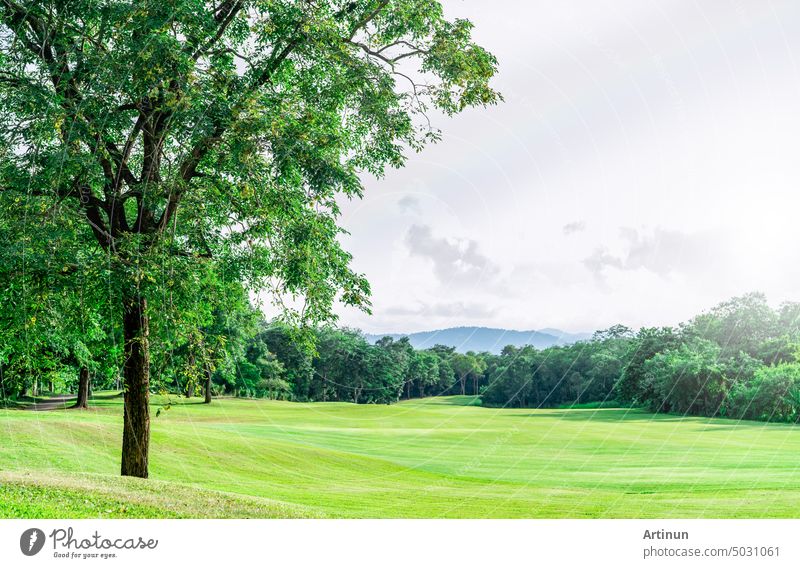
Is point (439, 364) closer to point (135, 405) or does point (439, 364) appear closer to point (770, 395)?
point (135, 405)

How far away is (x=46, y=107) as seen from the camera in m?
13.9

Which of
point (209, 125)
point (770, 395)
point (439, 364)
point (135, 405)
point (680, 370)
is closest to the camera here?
point (209, 125)

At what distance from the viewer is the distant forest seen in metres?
16.5

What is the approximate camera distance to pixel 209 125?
14031 mm

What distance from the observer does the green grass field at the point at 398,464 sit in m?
14.6

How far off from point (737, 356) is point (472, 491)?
2737 centimetres

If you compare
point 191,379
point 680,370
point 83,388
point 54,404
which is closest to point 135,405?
point 191,379

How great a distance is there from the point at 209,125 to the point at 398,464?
792 inches

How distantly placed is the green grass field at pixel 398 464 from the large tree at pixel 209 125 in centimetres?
394

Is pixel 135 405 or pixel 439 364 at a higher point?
pixel 439 364

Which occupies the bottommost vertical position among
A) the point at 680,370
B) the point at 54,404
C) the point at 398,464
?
the point at 398,464

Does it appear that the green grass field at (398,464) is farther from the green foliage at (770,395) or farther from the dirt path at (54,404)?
the dirt path at (54,404)

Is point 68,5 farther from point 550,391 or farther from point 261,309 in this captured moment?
point 550,391

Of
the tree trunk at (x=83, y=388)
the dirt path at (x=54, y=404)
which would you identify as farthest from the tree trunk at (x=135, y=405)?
the dirt path at (x=54, y=404)
